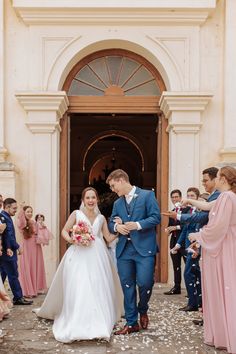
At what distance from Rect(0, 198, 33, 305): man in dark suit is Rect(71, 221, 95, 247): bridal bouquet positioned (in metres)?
1.54

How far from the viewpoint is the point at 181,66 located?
10070mm

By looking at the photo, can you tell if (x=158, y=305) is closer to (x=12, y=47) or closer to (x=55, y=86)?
(x=55, y=86)

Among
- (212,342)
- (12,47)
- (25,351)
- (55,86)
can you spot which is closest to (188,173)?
(55,86)

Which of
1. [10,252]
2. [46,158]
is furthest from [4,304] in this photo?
[46,158]

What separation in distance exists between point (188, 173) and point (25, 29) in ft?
12.8

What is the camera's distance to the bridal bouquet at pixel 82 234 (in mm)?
6410

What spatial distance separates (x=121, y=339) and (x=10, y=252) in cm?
233

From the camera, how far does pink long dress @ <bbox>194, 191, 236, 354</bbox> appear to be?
217 inches

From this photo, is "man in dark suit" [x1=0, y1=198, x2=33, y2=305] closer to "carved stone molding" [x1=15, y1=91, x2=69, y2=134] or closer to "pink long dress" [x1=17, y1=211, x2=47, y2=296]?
"pink long dress" [x1=17, y1=211, x2=47, y2=296]

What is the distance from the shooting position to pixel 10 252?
7695mm

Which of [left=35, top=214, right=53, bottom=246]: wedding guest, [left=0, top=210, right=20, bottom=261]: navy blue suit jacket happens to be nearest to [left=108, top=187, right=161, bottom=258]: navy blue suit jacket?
[left=0, top=210, right=20, bottom=261]: navy blue suit jacket

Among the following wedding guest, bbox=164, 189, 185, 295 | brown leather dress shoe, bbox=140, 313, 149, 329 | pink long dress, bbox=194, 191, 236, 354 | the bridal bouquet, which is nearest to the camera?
pink long dress, bbox=194, 191, 236, 354

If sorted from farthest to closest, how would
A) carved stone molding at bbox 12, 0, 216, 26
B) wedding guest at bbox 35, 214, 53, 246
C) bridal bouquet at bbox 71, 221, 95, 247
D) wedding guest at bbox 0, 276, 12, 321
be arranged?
carved stone molding at bbox 12, 0, 216, 26 < wedding guest at bbox 35, 214, 53, 246 < wedding guest at bbox 0, 276, 12, 321 < bridal bouquet at bbox 71, 221, 95, 247

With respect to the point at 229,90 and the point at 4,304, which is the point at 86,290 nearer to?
the point at 4,304
